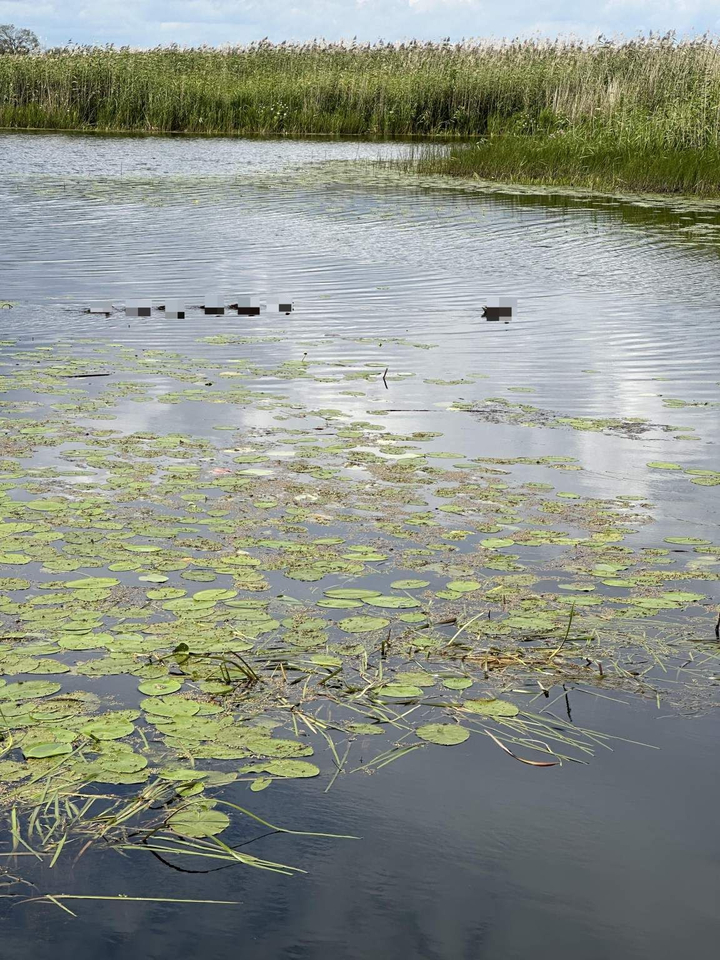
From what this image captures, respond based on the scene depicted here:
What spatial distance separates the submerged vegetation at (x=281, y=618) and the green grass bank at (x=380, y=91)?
48.8ft

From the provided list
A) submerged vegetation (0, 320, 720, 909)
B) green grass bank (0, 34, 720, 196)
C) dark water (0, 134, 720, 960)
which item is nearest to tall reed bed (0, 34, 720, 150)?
green grass bank (0, 34, 720, 196)

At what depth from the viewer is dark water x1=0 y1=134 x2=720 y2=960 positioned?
6.66 feet

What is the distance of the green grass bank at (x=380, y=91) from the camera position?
63.0ft

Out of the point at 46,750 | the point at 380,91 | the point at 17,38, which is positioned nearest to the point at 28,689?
the point at 46,750

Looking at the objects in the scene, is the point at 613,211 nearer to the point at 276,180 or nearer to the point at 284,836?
the point at 276,180

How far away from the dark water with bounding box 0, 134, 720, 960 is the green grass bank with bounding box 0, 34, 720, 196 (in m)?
3.67

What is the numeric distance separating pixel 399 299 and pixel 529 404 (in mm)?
3481

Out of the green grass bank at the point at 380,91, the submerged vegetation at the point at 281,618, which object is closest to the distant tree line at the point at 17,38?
the green grass bank at the point at 380,91

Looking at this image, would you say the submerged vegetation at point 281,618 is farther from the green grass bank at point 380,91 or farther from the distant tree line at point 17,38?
the distant tree line at point 17,38

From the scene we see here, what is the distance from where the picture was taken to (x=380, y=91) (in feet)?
87.7

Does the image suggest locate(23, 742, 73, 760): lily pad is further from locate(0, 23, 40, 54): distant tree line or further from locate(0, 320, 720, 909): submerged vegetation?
locate(0, 23, 40, 54): distant tree line

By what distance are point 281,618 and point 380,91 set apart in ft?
82.6

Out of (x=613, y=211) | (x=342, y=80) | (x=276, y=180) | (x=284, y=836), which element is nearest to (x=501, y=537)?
(x=284, y=836)

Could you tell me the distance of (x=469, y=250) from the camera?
1199 cm
